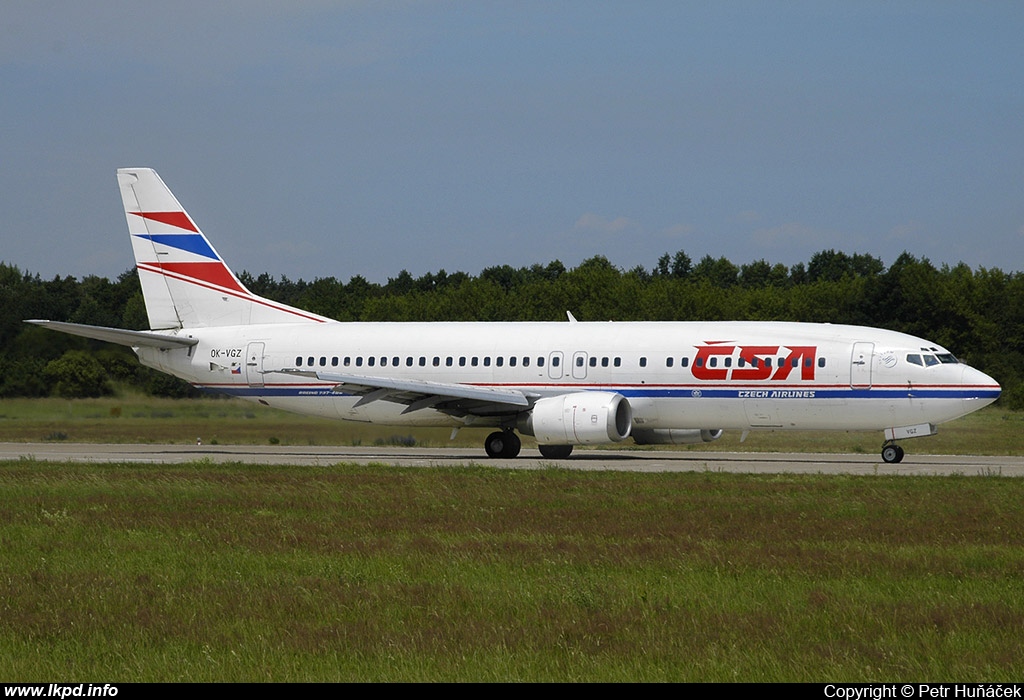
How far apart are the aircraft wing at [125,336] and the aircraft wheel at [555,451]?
10503 millimetres

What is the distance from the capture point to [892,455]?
30.8 meters

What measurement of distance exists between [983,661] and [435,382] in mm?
25584

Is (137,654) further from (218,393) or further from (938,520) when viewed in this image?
(218,393)

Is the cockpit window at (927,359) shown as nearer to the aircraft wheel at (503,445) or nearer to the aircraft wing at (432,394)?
the aircraft wing at (432,394)

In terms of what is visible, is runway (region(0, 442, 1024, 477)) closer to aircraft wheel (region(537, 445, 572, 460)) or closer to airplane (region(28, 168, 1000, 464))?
aircraft wheel (region(537, 445, 572, 460))

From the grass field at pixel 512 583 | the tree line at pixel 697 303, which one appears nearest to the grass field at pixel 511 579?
the grass field at pixel 512 583

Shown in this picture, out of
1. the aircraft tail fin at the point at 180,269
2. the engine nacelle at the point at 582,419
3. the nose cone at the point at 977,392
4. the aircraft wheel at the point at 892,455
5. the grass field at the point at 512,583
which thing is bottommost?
the grass field at the point at 512,583

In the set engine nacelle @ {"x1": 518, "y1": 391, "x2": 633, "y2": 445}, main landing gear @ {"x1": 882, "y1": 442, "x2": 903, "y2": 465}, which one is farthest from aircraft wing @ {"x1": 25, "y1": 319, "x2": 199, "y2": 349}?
main landing gear @ {"x1": 882, "y1": 442, "x2": 903, "y2": 465}

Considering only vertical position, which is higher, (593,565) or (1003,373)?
(1003,373)

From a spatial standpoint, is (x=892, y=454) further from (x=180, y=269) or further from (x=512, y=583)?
(x=180, y=269)

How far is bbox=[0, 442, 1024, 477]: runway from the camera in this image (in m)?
28.7

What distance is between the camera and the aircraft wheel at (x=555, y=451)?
111 ft

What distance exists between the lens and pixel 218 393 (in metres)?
37.2
